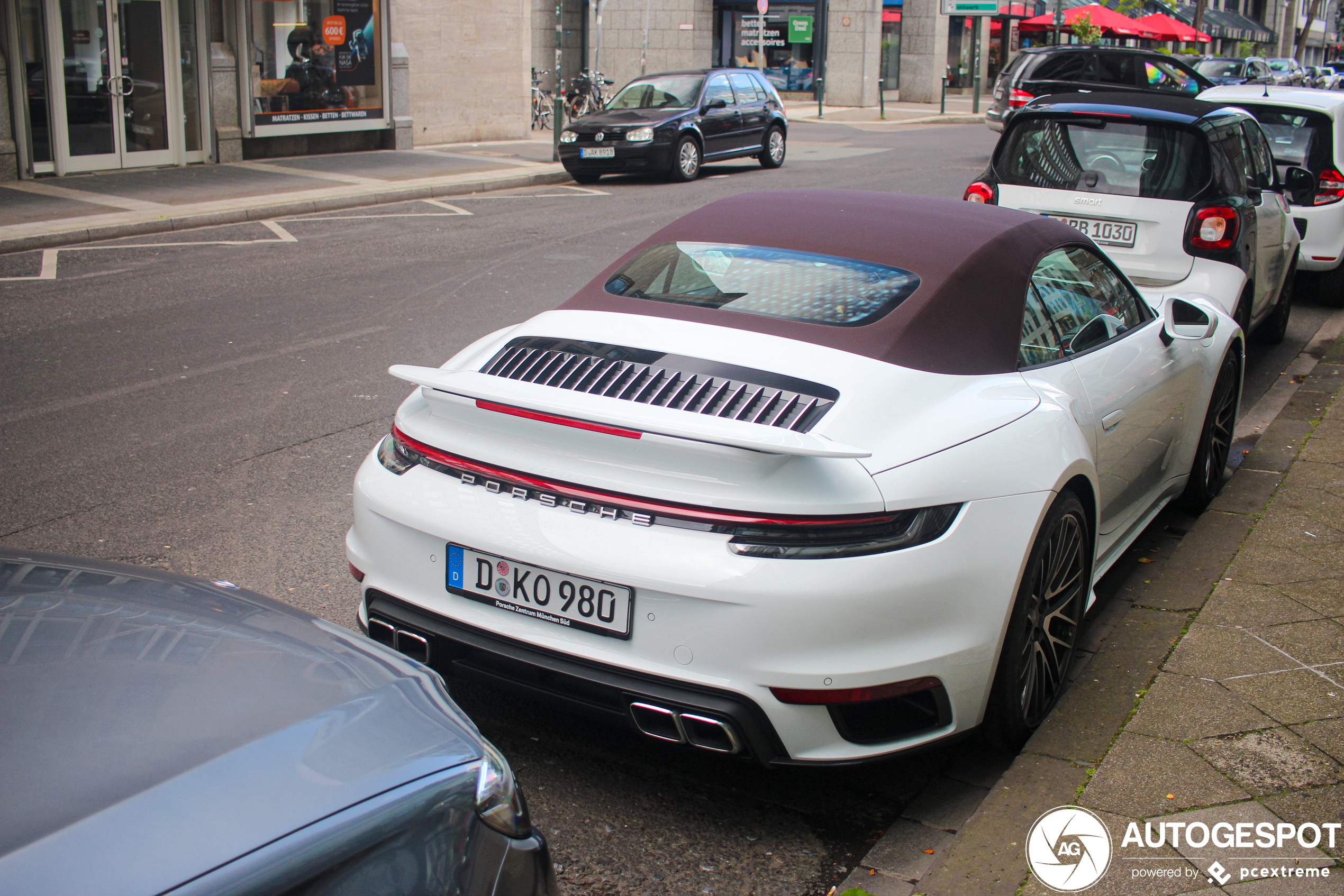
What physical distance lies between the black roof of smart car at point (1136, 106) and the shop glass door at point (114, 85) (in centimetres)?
1325

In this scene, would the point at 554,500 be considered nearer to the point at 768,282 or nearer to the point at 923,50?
the point at 768,282

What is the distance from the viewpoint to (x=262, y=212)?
541 inches

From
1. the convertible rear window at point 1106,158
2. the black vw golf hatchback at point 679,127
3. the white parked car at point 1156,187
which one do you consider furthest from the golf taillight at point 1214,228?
the black vw golf hatchback at point 679,127

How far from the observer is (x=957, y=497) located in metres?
2.92

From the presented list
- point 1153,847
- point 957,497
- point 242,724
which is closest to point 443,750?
point 242,724

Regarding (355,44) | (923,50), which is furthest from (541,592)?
(923,50)

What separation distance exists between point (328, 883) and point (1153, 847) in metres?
1.92

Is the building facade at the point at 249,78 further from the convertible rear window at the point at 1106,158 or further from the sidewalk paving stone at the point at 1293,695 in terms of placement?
the sidewalk paving stone at the point at 1293,695

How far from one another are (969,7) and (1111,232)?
119ft

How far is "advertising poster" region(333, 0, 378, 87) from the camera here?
782 inches

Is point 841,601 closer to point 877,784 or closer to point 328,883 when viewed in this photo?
point 877,784

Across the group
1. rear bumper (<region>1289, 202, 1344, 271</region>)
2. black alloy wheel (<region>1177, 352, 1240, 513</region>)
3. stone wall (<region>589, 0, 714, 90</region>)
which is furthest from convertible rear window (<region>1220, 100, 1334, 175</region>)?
stone wall (<region>589, 0, 714, 90</region>)

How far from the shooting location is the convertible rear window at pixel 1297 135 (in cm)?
973

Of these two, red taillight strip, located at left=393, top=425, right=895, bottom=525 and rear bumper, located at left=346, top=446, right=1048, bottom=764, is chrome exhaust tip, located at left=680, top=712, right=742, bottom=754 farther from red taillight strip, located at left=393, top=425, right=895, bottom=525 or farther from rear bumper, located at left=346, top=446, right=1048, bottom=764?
red taillight strip, located at left=393, top=425, right=895, bottom=525
